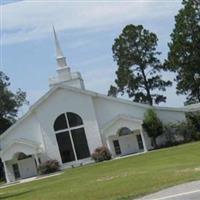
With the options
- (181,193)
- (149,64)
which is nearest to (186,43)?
(149,64)

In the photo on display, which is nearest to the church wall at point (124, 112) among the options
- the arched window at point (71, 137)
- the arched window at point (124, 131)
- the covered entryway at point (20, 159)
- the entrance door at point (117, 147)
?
the entrance door at point (117, 147)

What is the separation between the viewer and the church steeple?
67.4 m

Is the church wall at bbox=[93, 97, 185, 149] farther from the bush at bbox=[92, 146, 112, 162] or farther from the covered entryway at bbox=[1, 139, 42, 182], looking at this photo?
the covered entryway at bbox=[1, 139, 42, 182]

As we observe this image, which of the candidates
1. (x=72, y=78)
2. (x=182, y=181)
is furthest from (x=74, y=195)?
(x=72, y=78)

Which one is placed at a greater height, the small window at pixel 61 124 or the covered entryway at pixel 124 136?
the small window at pixel 61 124

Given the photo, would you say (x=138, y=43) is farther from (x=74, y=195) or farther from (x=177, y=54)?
(x=74, y=195)

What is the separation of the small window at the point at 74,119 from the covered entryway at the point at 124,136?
273 centimetres

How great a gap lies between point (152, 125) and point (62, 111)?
887 cm

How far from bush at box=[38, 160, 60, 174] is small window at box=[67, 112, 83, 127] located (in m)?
4.07

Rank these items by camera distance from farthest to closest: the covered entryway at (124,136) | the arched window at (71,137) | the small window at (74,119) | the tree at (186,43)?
the tree at (186,43), the small window at (74,119), the arched window at (71,137), the covered entryway at (124,136)

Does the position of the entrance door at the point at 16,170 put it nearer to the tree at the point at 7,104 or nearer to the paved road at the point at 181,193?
the tree at the point at 7,104

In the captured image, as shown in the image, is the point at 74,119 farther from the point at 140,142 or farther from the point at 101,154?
the point at 140,142

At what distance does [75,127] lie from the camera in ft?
206

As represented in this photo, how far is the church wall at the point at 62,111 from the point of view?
62.6 meters
